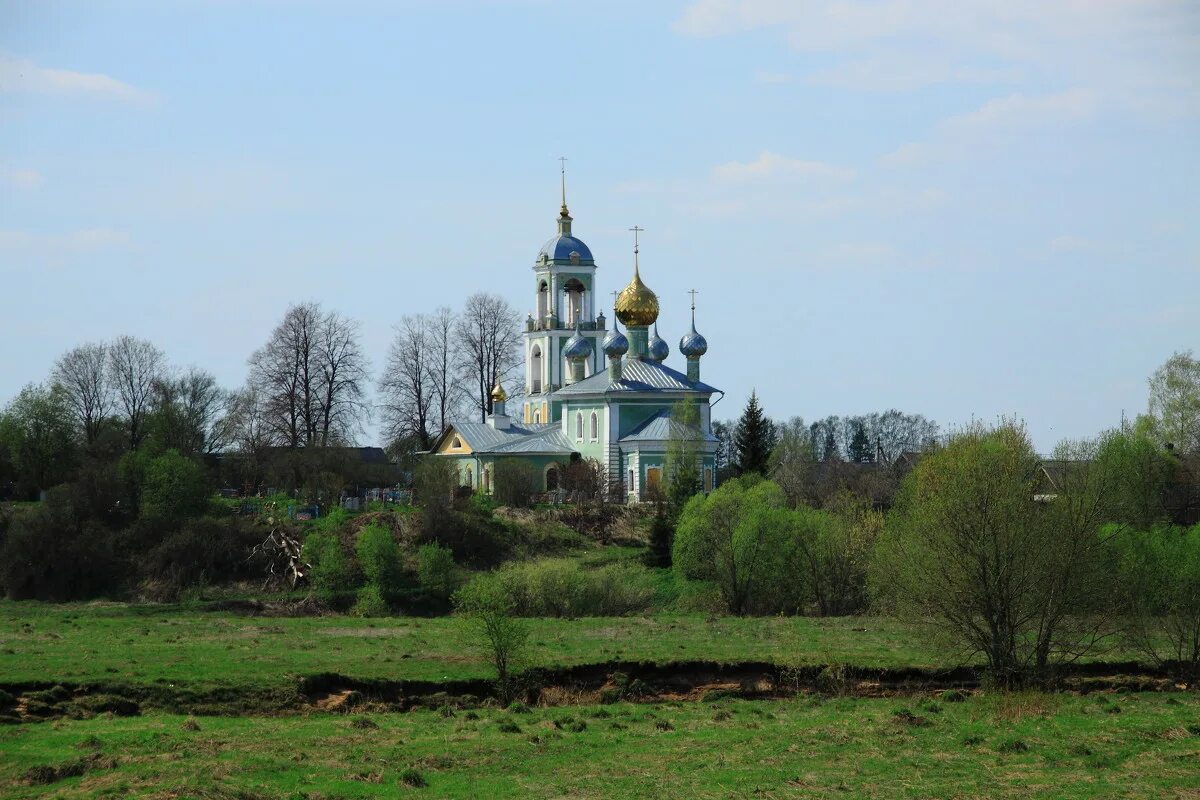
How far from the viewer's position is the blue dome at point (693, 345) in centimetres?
6656

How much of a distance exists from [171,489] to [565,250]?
86.9 ft

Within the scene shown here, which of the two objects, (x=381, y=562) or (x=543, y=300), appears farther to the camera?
(x=543, y=300)

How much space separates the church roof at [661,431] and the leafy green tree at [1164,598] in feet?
89.7

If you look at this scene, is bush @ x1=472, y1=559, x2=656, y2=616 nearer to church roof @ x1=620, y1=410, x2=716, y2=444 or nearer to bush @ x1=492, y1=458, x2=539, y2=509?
bush @ x1=492, y1=458, x2=539, y2=509

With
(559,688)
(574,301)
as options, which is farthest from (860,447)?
(559,688)

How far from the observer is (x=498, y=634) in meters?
27.1

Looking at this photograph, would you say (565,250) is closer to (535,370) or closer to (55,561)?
(535,370)

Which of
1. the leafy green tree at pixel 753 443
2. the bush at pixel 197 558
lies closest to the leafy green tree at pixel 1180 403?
the leafy green tree at pixel 753 443

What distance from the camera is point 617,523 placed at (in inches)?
2128

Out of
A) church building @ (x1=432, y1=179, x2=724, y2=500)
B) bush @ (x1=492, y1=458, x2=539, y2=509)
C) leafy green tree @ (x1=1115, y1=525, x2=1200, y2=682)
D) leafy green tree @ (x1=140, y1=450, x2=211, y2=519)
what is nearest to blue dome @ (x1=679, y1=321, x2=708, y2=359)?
church building @ (x1=432, y1=179, x2=724, y2=500)

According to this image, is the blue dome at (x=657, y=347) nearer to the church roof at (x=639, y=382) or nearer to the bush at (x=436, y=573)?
the church roof at (x=639, y=382)

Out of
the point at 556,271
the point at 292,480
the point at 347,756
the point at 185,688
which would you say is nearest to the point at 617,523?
the point at 292,480

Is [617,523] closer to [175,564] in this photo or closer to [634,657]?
[175,564]

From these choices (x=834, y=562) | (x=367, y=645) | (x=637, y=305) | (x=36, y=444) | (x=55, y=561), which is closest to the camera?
(x=367, y=645)
